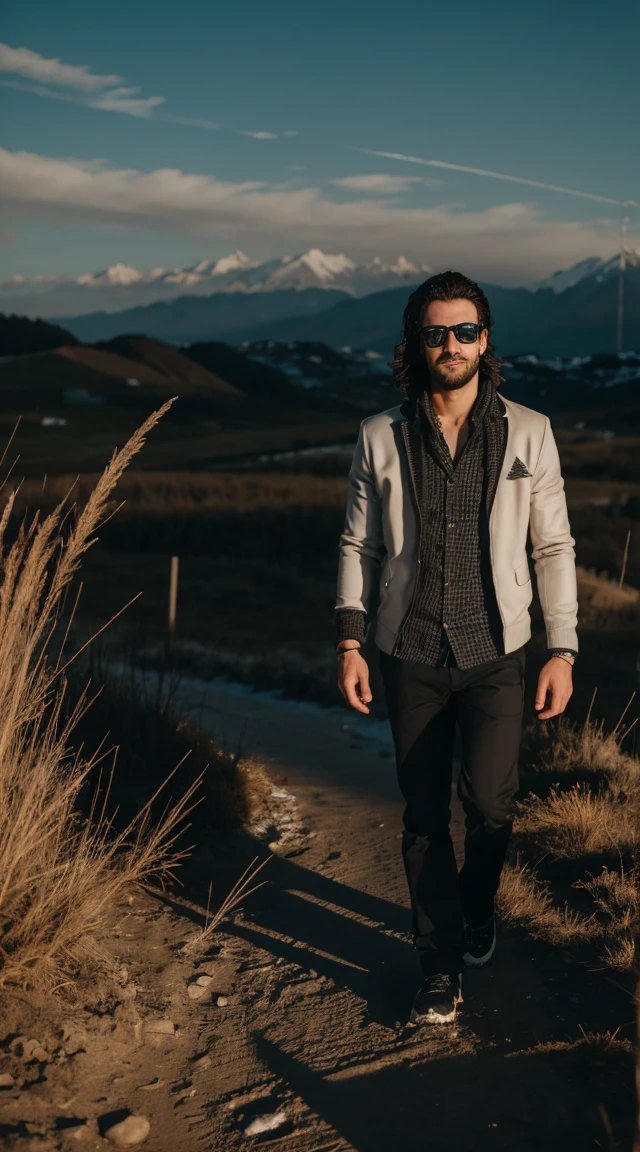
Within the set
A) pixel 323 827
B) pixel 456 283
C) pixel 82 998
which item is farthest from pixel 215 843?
pixel 456 283

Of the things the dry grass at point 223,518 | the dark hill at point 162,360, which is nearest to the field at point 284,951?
the dry grass at point 223,518

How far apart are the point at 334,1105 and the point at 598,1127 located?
2.08 ft

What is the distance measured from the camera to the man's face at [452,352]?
293 cm

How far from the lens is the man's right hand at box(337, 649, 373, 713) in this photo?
3.04m

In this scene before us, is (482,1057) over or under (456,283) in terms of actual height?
under

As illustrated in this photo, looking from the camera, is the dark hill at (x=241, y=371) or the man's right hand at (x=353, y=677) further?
the dark hill at (x=241, y=371)

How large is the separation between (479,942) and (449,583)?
1186 millimetres

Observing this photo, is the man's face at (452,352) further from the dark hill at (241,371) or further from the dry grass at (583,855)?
the dark hill at (241,371)

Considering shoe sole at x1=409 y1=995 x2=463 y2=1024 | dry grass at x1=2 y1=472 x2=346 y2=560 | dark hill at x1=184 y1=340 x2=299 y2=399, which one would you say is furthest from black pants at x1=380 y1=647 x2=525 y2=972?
dark hill at x1=184 y1=340 x2=299 y2=399

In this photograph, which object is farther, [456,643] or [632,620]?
[632,620]

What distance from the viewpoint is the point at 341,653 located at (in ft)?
10.2

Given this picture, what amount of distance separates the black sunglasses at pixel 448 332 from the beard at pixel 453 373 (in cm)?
5

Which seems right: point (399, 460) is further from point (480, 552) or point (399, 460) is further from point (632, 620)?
point (632, 620)

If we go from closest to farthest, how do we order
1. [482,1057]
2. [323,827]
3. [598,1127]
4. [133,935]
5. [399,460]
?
[598,1127]
[482,1057]
[399,460]
[133,935]
[323,827]
